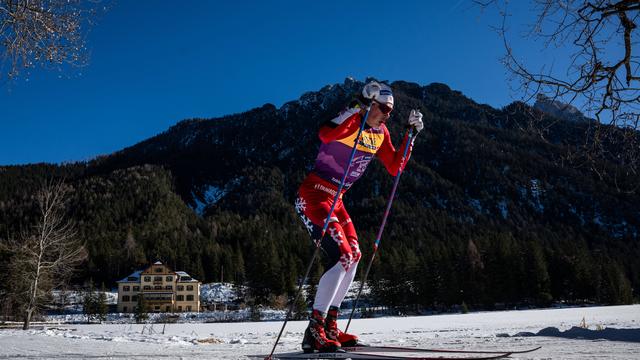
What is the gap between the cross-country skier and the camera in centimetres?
404

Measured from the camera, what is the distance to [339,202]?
15.5 feet

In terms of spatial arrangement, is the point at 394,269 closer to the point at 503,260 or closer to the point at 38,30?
the point at 503,260

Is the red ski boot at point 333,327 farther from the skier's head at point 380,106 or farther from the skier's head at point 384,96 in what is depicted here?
the skier's head at point 384,96

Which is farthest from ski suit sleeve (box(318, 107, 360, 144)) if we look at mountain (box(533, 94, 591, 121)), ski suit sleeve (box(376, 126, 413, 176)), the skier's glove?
mountain (box(533, 94, 591, 121))

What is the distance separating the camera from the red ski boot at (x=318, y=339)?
381 centimetres

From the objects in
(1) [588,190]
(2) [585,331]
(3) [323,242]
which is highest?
(1) [588,190]

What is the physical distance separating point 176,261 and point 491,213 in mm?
136000

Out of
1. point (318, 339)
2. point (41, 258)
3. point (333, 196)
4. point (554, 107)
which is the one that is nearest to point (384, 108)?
point (333, 196)

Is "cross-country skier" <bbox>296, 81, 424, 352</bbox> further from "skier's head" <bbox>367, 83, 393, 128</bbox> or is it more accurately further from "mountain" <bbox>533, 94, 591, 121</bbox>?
"mountain" <bbox>533, 94, 591, 121</bbox>

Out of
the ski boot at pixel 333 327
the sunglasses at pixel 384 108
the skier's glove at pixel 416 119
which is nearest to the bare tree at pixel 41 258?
the ski boot at pixel 333 327

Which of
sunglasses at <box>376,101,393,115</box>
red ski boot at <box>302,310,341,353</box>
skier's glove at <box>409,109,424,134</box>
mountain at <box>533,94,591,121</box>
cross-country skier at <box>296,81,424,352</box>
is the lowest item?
red ski boot at <box>302,310,341,353</box>

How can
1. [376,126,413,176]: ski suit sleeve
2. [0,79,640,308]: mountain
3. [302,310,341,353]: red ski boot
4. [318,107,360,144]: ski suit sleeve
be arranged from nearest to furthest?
[302,310,341,353]: red ski boot
[318,107,360,144]: ski suit sleeve
[376,126,413,176]: ski suit sleeve
[0,79,640,308]: mountain

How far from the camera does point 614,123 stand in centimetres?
648

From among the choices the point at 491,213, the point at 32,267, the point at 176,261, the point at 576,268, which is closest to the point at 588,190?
the point at 491,213
